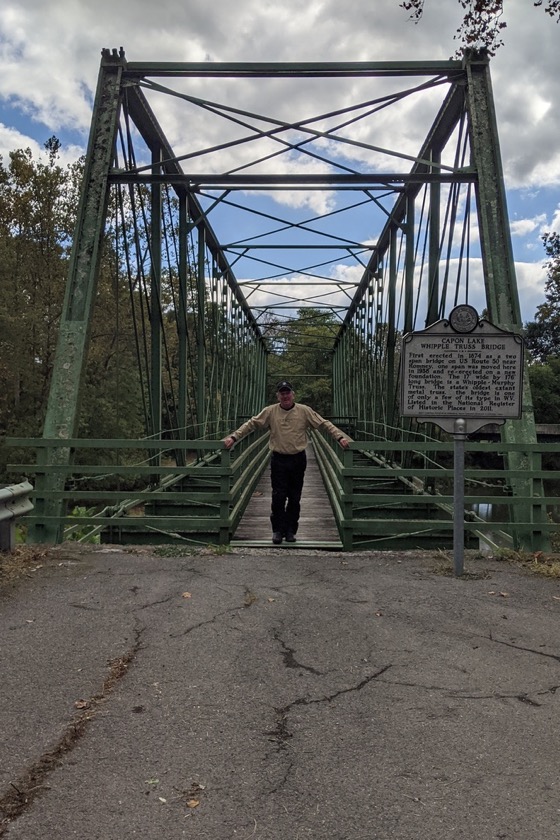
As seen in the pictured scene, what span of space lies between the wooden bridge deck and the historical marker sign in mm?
2106

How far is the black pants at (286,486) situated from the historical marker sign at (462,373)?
1.75 meters

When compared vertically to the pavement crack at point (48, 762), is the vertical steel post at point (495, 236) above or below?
above

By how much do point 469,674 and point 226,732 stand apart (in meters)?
1.36

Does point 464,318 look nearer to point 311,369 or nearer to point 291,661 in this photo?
point 291,661

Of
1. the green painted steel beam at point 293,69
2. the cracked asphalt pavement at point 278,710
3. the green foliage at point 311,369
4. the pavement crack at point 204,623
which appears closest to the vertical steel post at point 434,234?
the green painted steel beam at point 293,69

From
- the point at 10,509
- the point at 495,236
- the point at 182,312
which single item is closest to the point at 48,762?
the point at 10,509

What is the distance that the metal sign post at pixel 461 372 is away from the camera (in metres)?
5.76

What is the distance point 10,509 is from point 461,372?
13.2 ft

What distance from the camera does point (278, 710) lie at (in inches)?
120

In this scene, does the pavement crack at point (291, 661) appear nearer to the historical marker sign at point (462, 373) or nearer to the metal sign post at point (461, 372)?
the metal sign post at point (461, 372)

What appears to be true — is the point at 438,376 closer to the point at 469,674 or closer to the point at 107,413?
the point at 469,674

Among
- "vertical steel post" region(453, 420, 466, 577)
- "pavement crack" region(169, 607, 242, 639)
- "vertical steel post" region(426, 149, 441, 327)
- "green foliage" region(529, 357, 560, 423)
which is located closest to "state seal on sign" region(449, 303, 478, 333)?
"vertical steel post" region(453, 420, 466, 577)

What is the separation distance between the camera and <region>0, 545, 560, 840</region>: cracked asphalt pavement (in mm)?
2270

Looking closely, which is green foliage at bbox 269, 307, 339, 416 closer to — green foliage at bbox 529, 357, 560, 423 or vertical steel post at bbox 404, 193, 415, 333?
green foliage at bbox 529, 357, 560, 423
